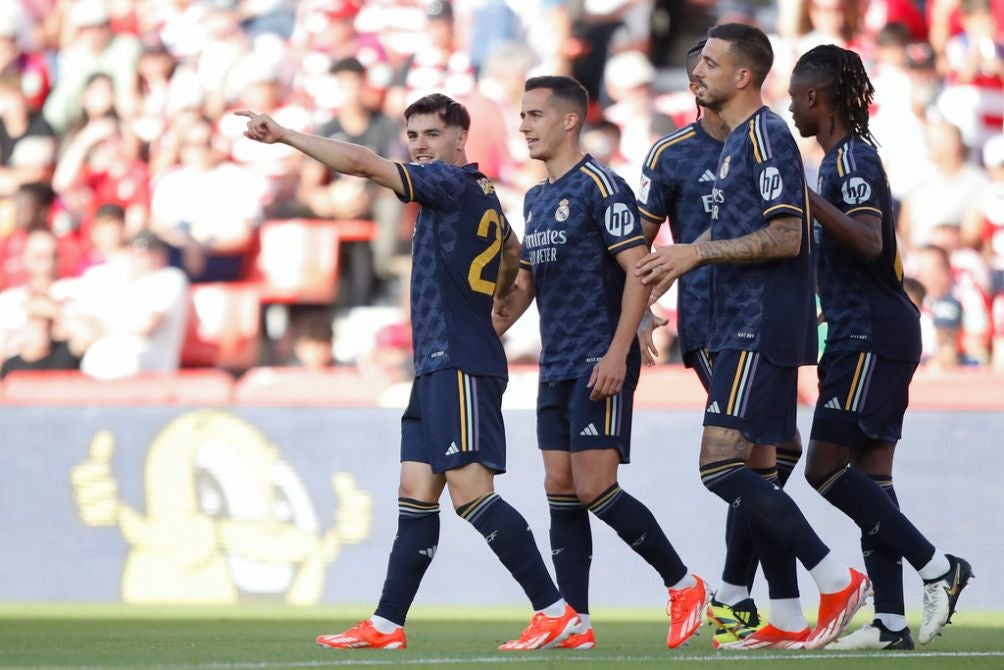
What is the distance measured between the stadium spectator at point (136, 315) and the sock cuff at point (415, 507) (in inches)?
221

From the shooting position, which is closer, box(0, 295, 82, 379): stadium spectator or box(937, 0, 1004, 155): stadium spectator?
box(0, 295, 82, 379): stadium spectator

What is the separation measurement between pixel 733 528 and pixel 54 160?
28.3 ft

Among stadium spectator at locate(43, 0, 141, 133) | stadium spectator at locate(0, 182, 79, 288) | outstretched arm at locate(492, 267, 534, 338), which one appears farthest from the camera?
stadium spectator at locate(43, 0, 141, 133)

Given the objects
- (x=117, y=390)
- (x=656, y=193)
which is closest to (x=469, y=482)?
(x=656, y=193)

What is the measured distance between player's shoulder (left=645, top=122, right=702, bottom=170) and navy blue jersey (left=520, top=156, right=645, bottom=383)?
0.42 metres

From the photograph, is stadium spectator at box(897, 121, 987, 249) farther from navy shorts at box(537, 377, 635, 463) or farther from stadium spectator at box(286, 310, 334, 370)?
navy shorts at box(537, 377, 635, 463)

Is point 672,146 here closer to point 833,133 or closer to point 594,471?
point 833,133

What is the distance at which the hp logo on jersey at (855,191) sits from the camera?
19.7 ft

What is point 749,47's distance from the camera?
5.81 metres

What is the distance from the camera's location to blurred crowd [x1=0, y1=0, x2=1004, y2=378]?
11125mm

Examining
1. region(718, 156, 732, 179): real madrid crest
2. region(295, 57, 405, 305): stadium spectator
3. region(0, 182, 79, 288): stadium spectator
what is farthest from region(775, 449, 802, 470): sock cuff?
region(0, 182, 79, 288): stadium spectator

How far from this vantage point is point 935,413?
28.8ft

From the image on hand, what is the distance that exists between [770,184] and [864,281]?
781mm

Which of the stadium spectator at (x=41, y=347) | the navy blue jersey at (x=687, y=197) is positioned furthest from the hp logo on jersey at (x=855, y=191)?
the stadium spectator at (x=41, y=347)
